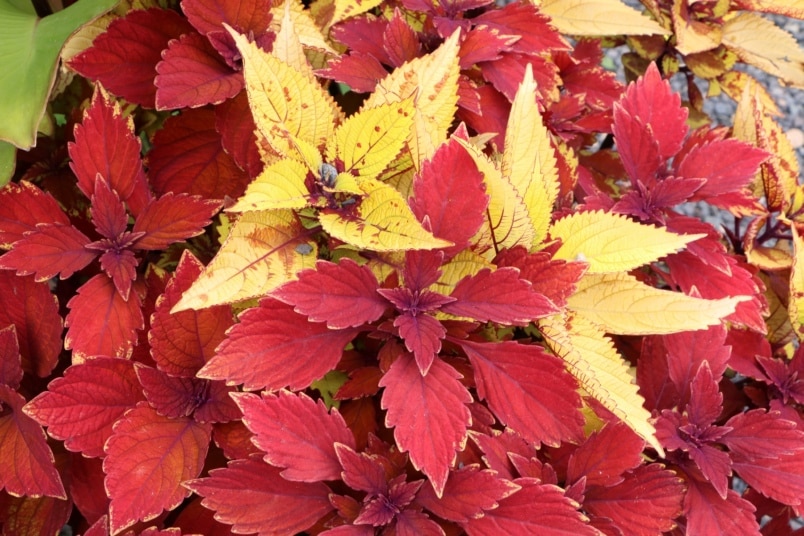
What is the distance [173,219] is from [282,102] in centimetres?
18

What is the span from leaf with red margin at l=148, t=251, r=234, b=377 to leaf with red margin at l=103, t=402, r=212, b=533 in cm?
5

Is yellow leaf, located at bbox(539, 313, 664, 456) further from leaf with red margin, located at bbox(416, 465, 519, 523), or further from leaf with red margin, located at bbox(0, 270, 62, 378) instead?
leaf with red margin, located at bbox(0, 270, 62, 378)

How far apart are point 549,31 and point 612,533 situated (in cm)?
58

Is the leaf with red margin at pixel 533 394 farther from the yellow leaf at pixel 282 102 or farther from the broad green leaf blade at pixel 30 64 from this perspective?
the broad green leaf blade at pixel 30 64

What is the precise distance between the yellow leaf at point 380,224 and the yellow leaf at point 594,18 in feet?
1.66

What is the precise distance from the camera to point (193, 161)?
83 centimetres

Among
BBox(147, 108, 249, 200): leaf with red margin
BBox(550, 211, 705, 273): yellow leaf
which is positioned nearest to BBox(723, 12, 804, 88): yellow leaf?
BBox(550, 211, 705, 273): yellow leaf

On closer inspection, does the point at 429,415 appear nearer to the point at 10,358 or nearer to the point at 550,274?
the point at 550,274

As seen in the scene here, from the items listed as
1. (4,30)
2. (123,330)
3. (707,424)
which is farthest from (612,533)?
(4,30)

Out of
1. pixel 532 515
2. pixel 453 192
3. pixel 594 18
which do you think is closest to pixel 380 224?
pixel 453 192

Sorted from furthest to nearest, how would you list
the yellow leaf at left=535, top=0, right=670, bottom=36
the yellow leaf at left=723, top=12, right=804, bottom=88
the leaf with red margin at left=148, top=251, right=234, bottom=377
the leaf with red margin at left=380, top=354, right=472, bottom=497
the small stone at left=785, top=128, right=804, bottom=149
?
Result: 1. the small stone at left=785, top=128, right=804, bottom=149
2. the yellow leaf at left=723, top=12, right=804, bottom=88
3. the yellow leaf at left=535, top=0, right=670, bottom=36
4. the leaf with red margin at left=148, top=251, right=234, bottom=377
5. the leaf with red margin at left=380, top=354, right=472, bottom=497

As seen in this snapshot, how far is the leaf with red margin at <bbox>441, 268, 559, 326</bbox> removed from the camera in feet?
1.87

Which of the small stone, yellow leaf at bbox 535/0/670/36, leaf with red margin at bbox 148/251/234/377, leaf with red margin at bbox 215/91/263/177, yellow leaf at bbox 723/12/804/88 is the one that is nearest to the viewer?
leaf with red margin at bbox 148/251/234/377

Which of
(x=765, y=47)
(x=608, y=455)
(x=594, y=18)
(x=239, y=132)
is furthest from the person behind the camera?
(x=765, y=47)
